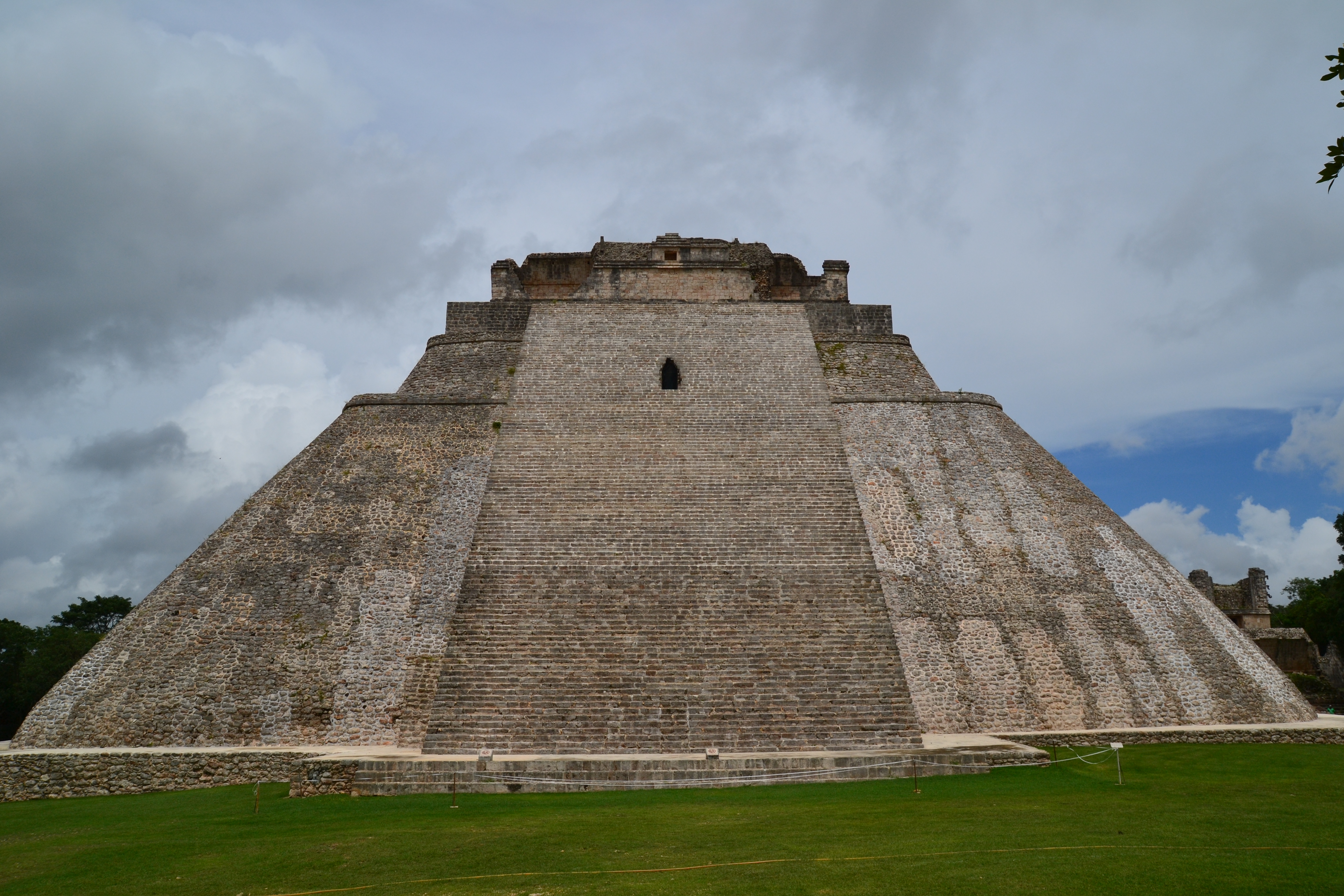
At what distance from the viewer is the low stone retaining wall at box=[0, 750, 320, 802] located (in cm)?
923

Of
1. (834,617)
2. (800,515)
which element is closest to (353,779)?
(834,617)

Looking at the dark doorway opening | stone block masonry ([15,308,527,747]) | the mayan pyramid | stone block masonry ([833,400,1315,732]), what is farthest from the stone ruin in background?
stone block masonry ([15,308,527,747])

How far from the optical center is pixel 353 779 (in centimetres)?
834

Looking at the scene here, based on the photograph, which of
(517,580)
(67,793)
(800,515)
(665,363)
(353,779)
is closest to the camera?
(353,779)

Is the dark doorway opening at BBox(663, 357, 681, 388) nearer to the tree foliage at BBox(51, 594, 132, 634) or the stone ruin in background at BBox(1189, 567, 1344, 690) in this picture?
the stone ruin in background at BBox(1189, 567, 1344, 690)

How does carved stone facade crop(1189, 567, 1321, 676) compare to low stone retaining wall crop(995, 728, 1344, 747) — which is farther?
carved stone facade crop(1189, 567, 1321, 676)

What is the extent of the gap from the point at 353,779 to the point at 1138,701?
8722 mm

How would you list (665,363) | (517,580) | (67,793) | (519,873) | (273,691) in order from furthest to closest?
(665,363) → (517,580) → (273,691) → (67,793) → (519,873)

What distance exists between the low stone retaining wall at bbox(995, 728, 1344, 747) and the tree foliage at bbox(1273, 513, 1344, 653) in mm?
10429

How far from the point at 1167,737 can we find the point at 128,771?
11.0 m

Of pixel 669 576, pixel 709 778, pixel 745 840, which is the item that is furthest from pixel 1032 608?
pixel 745 840

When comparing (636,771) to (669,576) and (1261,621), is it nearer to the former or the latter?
(669,576)

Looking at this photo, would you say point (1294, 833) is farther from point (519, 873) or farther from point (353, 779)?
point (353, 779)

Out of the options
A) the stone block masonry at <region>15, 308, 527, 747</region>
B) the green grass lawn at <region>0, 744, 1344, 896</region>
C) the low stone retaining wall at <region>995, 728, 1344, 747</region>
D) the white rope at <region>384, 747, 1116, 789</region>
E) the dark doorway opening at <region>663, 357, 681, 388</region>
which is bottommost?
the green grass lawn at <region>0, 744, 1344, 896</region>
